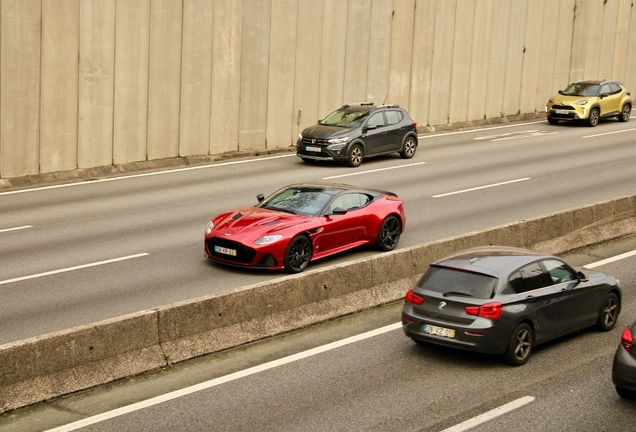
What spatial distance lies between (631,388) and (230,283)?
6763mm

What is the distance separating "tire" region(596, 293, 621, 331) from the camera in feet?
42.1

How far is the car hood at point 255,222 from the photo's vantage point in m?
15.0

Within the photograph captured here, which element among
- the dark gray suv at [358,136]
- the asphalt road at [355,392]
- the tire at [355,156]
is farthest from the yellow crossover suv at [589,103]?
the asphalt road at [355,392]

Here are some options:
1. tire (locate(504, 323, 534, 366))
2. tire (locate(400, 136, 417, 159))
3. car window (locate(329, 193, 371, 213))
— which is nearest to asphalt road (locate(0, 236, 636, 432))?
tire (locate(504, 323, 534, 366))

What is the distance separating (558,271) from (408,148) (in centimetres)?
1575

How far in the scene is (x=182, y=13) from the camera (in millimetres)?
26688

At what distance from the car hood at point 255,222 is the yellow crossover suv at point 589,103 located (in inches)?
884

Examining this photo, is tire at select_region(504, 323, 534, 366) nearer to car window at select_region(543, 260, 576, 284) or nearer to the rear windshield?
the rear windshield

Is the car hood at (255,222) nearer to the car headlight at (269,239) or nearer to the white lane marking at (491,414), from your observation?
the car headlight at (269,239)

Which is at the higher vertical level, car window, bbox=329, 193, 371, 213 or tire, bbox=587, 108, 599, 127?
tire, bbox=587, 108, 599, 127

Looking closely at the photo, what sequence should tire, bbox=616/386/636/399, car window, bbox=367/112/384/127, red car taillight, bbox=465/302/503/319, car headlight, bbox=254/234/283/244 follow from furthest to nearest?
car window, bbox=367/112/384/127 < car headlight, bbox=254/234/283/244 < red car taillight, bbox=465/302/503/319 < tire, bbox=616/386/636/399

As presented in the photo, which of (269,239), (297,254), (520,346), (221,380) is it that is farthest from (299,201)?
(221,380)

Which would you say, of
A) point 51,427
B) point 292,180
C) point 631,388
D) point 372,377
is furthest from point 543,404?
point 292,180

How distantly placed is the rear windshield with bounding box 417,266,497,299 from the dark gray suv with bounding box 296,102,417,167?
45.9 feet
